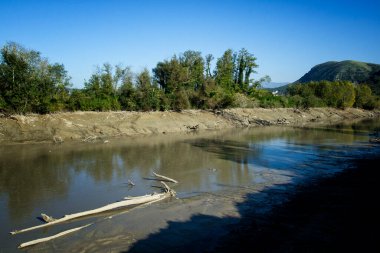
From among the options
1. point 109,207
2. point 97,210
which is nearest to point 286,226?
point 109,207

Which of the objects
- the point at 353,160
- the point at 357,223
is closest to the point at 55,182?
the point at 357,223

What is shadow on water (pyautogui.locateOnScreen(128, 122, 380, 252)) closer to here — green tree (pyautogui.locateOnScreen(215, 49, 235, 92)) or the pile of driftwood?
the pile of driftwood

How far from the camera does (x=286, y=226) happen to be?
10.8 meters

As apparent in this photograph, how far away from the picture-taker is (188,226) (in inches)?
432

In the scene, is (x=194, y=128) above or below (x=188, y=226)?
above

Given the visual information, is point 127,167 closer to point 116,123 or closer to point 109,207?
point 109,207

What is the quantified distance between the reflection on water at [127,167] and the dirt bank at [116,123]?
11.1ft

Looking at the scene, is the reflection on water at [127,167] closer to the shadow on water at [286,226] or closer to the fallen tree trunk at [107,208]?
the fallen tree trunk at [107,208]

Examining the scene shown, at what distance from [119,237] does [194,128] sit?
35378 millimetres

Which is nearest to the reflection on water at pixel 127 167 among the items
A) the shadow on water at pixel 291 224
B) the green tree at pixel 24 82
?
the shadow on water at pixel 291 224

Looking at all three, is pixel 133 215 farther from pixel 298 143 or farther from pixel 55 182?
pixel 298 143

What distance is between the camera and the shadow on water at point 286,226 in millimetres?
9344

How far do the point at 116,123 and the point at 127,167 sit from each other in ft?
61.5

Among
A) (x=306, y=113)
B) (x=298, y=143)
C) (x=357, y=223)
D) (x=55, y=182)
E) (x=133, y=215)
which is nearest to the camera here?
(x=357, y=223)
